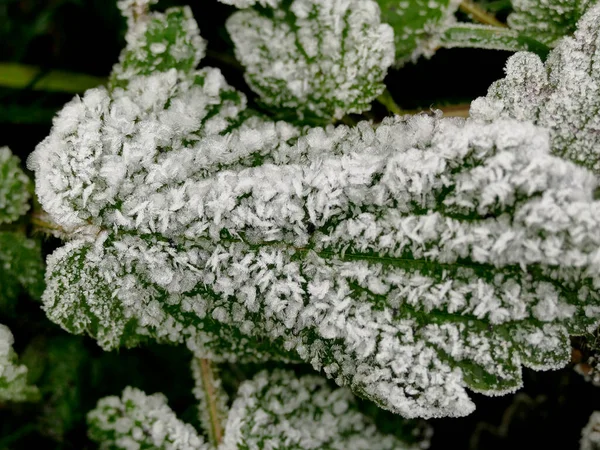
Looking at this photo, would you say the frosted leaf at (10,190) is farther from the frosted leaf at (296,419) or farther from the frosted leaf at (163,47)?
the frosted leaf at (296,419)

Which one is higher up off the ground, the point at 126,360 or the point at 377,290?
the point at 377,290

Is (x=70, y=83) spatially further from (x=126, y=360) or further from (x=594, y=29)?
(x=594, y=29)

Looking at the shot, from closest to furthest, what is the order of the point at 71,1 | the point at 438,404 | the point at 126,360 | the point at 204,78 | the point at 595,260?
the point at 595,260, the point at 438,404, the point at 204,78, the point at 126,360, the point at 71,1

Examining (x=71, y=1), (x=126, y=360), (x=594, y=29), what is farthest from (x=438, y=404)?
(x=71, y=1)

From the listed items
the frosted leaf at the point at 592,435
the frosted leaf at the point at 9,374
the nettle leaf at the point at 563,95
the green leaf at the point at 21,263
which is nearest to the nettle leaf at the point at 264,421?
the frosted leaf at the point at 9,374

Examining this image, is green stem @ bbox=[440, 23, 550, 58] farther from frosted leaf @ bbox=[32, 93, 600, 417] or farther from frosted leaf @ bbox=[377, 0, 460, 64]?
frosted leaf @ bbox=[32, 93, 600, 417]

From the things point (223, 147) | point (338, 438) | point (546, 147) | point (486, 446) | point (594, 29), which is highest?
point (594, 29)
